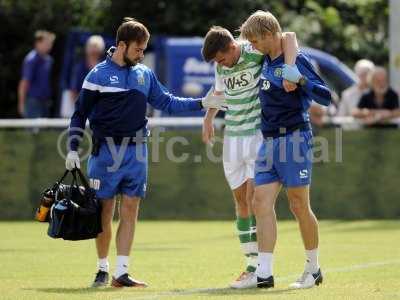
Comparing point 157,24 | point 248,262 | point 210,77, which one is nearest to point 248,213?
point 248,262

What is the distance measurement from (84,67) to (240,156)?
35.4 ft

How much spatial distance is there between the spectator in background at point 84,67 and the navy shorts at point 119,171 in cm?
959

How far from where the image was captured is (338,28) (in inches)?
1163

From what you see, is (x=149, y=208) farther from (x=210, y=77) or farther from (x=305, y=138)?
(x=305, y=138)

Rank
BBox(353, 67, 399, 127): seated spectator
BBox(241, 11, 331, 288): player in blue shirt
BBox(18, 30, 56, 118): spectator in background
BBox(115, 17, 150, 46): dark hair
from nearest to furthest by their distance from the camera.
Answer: BBox(241, 11, 331, 288): player in blue shirt
BBox(115, 17, 150, 46): dark hair
BBox(353, 67, 399, 127): seated spectator
BBox(18, 30, 56, 118): spectator in background

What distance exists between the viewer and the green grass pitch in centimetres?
1004

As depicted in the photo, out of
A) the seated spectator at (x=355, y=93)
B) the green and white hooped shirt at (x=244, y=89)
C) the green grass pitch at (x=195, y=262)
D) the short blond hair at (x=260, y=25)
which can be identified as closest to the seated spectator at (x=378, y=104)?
the seated spectator at (x=355, y=93)

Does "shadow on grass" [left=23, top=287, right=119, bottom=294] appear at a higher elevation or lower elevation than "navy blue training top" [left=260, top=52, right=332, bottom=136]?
lower

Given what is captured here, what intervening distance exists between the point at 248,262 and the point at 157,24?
16742 millimetres


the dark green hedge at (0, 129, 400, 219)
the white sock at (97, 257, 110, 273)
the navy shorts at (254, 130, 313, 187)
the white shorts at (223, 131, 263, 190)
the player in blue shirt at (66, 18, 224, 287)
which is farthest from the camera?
the dark green hedge at (0, 129, 400, 219)

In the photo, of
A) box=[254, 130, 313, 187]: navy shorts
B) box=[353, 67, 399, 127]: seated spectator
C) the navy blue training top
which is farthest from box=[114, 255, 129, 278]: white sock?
box=[353, 67, 399, 127]: seated spectator

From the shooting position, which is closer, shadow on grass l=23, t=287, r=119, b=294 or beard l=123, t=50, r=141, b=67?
shadow on grass l=23, t=287, r=119, b=294

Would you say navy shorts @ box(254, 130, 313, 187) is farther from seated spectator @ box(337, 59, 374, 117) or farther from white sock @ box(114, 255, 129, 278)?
seated spectator @ box(337, 59, 374, 117)

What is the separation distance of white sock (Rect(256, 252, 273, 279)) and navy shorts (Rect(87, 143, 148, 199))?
3.93 feet
